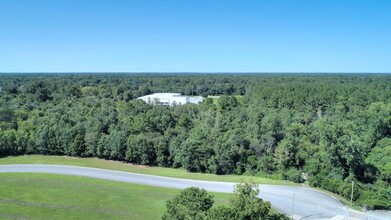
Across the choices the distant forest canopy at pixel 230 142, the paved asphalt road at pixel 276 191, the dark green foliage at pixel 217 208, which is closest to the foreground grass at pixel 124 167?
the distant forest canopy at pixel 230 142

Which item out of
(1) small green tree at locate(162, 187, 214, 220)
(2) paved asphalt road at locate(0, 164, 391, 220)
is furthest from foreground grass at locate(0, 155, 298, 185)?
(1) small green tree at locate(162, 187, 214, 220)

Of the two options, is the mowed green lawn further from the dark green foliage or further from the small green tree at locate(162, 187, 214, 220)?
the dark green foliage

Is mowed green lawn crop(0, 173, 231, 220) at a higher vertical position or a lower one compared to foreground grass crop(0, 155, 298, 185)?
higher

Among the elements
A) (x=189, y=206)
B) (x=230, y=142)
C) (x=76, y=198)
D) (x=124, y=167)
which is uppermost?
(x=189, y=206)

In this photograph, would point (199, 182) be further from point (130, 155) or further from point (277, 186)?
point (130, 155)

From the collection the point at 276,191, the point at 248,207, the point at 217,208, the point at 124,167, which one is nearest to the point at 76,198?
the point at 124,167

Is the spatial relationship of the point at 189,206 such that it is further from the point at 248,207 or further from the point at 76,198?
the point at 76,198
